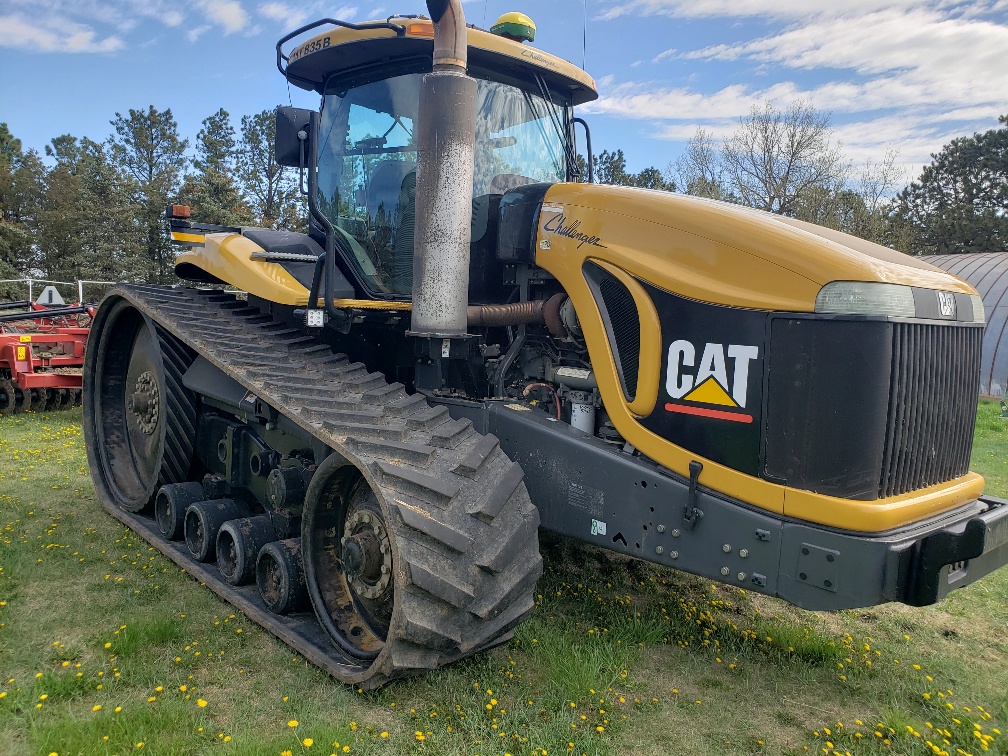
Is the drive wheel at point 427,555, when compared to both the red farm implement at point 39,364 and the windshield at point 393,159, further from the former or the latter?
the red farm implement at point 39,364

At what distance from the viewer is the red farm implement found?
32.6 feet

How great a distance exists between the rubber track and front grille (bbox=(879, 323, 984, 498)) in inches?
56.9

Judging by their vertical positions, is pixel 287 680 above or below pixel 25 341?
below

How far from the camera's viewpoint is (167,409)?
5.11 metres

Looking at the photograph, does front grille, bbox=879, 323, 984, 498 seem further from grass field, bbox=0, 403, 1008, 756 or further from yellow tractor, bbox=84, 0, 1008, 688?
grass field, bbox=0, 403, 1008, 756

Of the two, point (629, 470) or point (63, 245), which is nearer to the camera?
point (629, 470)

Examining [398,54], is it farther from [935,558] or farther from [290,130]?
[935,558]

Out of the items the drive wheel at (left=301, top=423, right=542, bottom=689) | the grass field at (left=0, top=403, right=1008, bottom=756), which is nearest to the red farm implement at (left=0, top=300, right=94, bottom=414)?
the grass field at (left=0, top=403, right=1008, bottom=756)

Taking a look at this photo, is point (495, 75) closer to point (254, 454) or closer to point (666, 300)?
point (666, 300)

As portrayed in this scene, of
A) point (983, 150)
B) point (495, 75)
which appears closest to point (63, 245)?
point (495, 75)

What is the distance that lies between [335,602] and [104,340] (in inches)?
132

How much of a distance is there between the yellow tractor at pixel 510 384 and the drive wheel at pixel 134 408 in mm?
45

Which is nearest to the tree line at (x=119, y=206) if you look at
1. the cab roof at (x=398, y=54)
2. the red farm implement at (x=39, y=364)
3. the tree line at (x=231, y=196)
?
the tree line at (x=231, y=196)

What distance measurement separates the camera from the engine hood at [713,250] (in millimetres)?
2912
